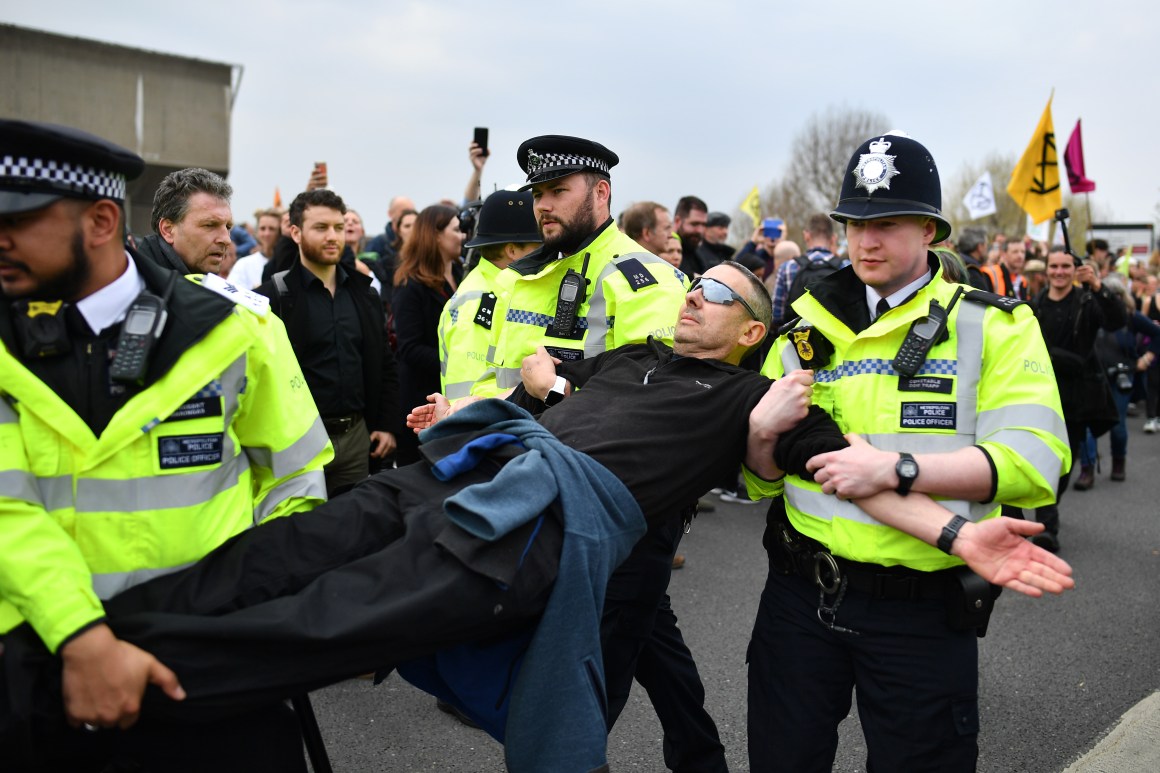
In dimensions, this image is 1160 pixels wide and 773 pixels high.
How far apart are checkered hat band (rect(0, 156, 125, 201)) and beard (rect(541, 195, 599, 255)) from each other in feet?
5.67

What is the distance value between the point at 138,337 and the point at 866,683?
2054 millimetres

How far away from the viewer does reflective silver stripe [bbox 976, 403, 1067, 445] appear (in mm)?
2242

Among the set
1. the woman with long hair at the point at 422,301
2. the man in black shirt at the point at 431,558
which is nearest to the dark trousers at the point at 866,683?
the man in black shirt at the point at 431,558

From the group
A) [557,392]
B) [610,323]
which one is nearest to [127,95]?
[610,323]

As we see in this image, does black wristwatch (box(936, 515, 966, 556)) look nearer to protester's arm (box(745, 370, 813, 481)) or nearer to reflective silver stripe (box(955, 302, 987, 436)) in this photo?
reflective silver stripe (box(955, 302, 987, 436))

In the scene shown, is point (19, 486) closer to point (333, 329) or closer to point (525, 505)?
point (525, 505)

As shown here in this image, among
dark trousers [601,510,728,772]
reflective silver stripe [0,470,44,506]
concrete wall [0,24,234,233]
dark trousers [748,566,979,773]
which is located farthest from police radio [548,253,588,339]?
concrete wall [0,24,234,233]

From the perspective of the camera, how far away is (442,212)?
5.70m

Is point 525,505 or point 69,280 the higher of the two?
point 69,280

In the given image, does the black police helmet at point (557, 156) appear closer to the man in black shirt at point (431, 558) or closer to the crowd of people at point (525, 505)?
the crowd of people at point (525, 505)

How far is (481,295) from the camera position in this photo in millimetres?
4176

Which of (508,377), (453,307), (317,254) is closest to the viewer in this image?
(508,377)

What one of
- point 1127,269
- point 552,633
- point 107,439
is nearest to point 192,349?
point 107,439

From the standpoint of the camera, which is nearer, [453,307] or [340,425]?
[453,307]
